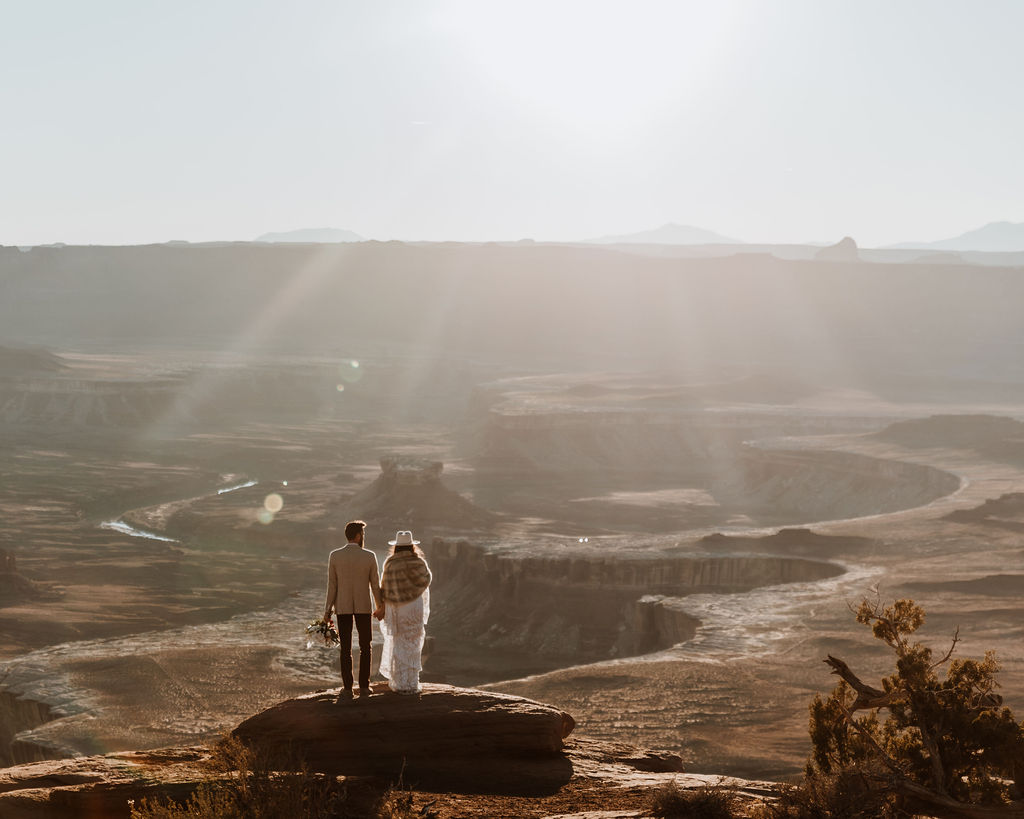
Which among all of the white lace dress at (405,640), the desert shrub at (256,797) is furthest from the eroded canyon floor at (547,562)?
the desert shrub at (256,797)

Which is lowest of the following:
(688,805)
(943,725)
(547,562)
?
(547,562)

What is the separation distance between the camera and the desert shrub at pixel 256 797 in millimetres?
10289

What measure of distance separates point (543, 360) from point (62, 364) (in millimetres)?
68527

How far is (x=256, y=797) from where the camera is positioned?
10477 mm

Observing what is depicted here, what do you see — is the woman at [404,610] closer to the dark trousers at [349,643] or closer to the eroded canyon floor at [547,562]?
the dark trousers at [349,643]

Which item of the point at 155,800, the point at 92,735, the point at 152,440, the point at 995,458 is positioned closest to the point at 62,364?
the point at 152,440

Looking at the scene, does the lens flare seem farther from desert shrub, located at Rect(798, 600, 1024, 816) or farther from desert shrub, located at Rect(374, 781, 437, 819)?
desert shrub, located at Rect(374, 781, 437, 819)

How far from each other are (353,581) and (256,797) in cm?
265

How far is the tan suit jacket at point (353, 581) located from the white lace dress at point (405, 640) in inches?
11.1

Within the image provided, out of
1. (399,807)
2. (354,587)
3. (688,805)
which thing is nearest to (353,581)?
(354,587)

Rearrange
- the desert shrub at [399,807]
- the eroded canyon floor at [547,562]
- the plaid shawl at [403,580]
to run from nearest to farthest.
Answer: the desert shrub at [399,807] → the plaid shawl at [403,580] → the eroded canyon floor at [547,562]

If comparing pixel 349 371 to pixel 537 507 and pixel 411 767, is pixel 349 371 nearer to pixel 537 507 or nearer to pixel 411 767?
pixel 537 507

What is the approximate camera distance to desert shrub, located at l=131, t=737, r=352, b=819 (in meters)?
10.3

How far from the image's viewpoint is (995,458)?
82312mm
